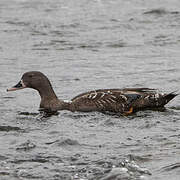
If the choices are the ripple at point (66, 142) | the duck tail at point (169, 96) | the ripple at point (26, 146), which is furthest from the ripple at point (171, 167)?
the duck tail at point (169, 96)

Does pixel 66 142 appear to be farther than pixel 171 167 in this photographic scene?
Yes

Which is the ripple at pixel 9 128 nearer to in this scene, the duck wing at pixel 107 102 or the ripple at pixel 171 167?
the duck wing at pixel 107 102

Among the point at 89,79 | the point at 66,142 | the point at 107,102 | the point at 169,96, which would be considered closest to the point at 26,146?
the point at 66,142

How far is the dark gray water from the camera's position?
991 centimetres

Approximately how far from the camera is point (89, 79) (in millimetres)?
16266

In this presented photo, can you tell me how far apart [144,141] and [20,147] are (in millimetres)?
1878

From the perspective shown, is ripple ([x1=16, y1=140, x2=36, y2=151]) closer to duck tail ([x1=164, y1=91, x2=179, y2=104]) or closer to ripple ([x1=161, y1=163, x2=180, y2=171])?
ripple ([x1=161, y1=163, x2=180, y2=171])

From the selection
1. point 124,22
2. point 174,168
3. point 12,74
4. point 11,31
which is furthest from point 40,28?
point 174,168

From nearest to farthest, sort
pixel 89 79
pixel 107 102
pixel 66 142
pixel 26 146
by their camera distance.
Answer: pixel 26 146 → pixel 66 142 → pixel 107 102 → pixel 89 79

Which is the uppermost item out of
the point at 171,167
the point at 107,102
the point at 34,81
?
the point at 34,81

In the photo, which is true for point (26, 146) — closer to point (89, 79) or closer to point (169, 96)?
point (169, 96)

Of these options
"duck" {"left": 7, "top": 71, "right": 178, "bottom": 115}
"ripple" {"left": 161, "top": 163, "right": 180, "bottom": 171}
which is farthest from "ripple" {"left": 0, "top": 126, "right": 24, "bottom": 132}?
"ripple" {"left": 161, "top": 163, "right": 180, "bottom": 171}

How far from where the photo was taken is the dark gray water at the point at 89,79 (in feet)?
32.5

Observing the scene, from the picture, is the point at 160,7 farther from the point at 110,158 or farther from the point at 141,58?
the point at 110,158
